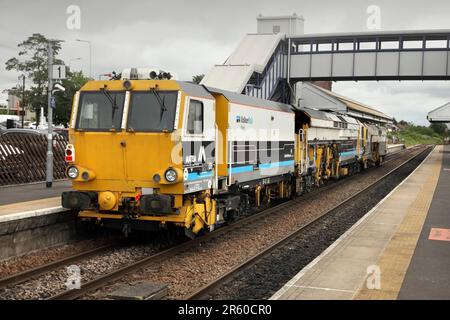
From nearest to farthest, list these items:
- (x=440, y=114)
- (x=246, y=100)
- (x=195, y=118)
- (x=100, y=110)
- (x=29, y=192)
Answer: (x=195, y=118)
(x=100, y=110)
(x=246, y=100)
(x=29, y=192)
(x=440, y=114)

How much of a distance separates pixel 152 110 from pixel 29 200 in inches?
211

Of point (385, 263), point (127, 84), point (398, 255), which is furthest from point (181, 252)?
point (398, 255)

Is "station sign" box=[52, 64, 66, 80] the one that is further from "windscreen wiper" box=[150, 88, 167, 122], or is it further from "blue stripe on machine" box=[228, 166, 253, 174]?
"windscreen wiper" box=[150, 88, 167, 122]

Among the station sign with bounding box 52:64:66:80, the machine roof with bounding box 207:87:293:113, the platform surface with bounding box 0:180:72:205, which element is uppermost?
the station sign with bounding box 52:64:66:80

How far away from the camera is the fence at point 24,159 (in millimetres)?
16781

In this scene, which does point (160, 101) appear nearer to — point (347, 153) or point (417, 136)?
point (347, 153)

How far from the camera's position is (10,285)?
8.05 metres

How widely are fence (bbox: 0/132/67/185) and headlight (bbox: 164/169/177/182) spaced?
9.46 m

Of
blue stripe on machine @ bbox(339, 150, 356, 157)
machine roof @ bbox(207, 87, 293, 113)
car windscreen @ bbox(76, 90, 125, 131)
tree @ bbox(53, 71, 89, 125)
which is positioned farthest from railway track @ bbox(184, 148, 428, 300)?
tree @ bbox(53, 71, 89, 125)

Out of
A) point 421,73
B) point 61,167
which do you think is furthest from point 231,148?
point 421,73

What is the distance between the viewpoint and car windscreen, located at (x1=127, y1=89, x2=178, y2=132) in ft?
31.3

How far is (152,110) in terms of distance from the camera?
9.74 metres

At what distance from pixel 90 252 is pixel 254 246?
3.65m
